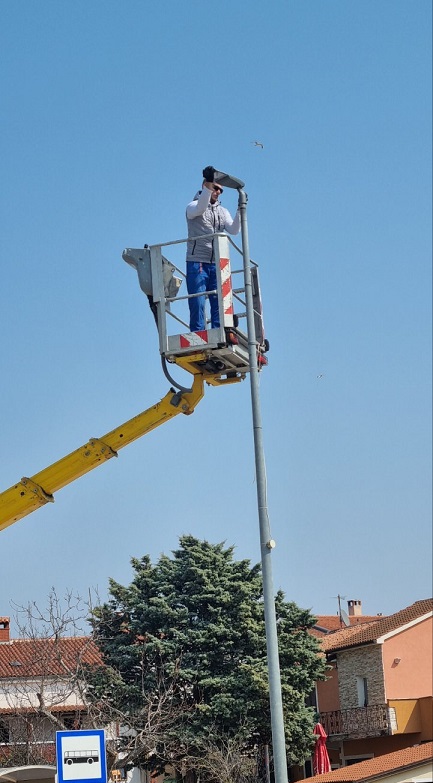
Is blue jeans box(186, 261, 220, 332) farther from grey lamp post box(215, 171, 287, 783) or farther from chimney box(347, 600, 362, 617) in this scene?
chimney box(347, 600, 362, 617)

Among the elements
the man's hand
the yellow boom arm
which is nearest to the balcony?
the yellow boom arm

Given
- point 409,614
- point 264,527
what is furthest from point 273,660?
point 409,614

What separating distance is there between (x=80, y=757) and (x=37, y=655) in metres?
26.2

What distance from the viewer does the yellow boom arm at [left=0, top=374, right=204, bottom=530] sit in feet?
44.2

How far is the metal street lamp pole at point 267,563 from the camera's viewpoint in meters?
10.6

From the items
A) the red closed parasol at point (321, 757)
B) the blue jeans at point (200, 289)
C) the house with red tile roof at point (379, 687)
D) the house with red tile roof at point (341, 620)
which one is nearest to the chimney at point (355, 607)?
the house with red tile roof at point (341, 620)

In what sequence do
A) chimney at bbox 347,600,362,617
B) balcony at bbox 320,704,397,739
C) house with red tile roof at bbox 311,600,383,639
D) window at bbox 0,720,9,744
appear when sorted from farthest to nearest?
chimney at bbox 347,600,362,617 → house with red tile roof at bbox 311,600,383,639 → window at bbox 0,720,9,744 → balcony at bbox 320,704,397,739

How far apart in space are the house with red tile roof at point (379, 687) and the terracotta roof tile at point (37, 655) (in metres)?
8.16

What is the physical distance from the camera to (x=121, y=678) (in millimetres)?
33281

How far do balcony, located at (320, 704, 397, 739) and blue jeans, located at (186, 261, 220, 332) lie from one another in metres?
12.9

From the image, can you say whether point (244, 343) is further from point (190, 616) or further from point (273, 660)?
point (190, 616)

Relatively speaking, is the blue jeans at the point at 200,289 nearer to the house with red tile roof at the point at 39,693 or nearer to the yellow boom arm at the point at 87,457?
the yellow boom arm at the point at 87,457

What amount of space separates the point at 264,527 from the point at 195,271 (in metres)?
3.32

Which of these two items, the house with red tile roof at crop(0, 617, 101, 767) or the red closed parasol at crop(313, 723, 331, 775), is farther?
the house with red tile roof at crop(0, 617, 101, 767)
